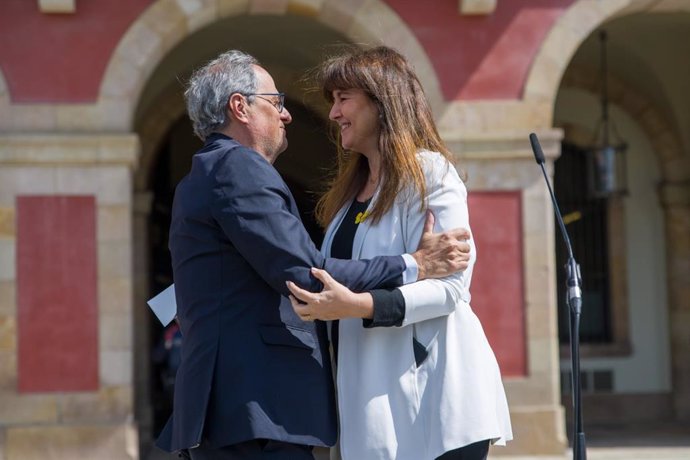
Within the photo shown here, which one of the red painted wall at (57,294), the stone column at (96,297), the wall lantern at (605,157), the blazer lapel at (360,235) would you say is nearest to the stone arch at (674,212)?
the wall lantern at (605,157)

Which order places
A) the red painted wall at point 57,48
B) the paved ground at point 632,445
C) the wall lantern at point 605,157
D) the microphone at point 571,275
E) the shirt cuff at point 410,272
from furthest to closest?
the wall lantern at point 605,157 → the paved ground at point 632,445 → the red painted wall at point 57,48 → the microphone at point 571,275 → the shirt cuff at point 410,272

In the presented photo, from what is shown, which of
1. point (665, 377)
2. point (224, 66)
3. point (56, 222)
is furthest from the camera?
point (665, 377)

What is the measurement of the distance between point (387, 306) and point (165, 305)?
0.75 m

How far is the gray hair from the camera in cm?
318

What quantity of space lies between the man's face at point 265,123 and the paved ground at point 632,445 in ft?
19.7

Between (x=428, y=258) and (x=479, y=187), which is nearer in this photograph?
(x=428, y=258)

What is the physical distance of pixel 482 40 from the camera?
931cm

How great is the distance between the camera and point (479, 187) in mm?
9164

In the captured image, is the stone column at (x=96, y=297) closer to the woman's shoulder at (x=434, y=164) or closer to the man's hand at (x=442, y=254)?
the woman's shoulder at (x=434, y=164)

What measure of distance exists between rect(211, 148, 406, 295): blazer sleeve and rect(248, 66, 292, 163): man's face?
19 cm

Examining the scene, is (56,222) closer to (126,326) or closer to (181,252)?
(126,326)

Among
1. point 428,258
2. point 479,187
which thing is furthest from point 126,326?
point 428,258

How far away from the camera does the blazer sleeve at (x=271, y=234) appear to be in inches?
114

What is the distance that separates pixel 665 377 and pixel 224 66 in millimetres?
9913
